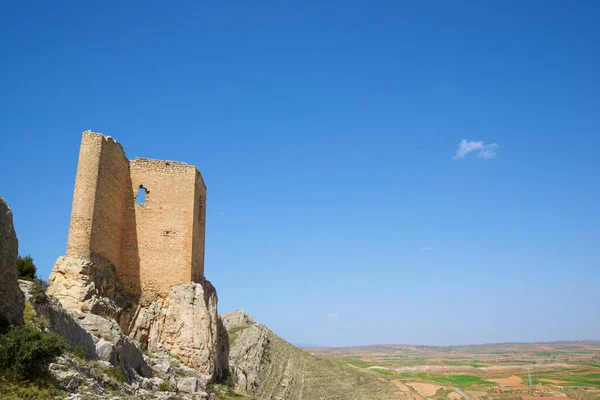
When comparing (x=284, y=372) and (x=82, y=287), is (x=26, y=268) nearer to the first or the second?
(x=82, y=287)

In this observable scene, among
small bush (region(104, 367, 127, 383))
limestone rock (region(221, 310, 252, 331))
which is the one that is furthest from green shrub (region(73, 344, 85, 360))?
Result: limestone rock (region(221, 310, 252, 331))

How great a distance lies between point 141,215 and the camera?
67.7ft

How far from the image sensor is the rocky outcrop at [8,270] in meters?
9.45

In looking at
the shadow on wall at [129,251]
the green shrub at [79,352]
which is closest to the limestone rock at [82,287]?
the shadow on wall at [129,251]

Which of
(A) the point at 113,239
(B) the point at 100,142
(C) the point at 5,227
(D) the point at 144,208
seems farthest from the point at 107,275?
(C) the point at 5,227

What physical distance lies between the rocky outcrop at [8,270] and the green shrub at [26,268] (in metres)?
5.57

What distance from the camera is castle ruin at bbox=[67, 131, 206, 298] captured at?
1798 centimetres

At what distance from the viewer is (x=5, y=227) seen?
31.3ft

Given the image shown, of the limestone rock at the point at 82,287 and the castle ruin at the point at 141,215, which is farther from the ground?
the castle ruin at the point at 141,215

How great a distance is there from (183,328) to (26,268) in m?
6.48

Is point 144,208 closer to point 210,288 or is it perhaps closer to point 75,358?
point 210,288

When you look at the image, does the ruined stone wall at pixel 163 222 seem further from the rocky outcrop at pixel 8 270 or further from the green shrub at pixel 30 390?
the green shrub at pixel 30 390

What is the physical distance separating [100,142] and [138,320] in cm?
671

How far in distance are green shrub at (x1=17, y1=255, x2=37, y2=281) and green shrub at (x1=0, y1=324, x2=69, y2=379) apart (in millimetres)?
6327
